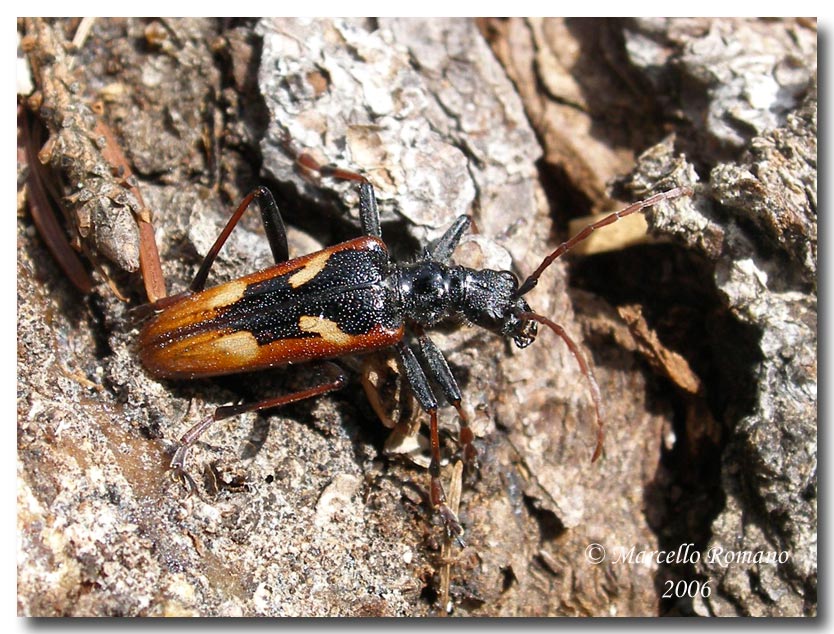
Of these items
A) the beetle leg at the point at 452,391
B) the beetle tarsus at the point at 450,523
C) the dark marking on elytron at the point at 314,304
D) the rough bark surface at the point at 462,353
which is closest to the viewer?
the rough bark surface at the point at 462,353

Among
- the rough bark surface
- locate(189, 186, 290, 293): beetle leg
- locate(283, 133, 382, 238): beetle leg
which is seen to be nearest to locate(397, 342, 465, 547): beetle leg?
the rough bark surface

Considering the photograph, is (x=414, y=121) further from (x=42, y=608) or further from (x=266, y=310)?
(x=42, y=608)

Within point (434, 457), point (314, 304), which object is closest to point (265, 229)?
point (314, 304)

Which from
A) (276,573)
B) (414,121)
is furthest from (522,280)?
(276,573)

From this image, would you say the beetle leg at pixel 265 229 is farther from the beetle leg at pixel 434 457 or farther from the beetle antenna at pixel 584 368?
the beetle antenna at pixel 584 368

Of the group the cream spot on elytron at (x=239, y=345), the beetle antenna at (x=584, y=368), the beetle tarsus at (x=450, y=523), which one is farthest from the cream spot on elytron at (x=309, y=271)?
the beetle tarsus at (x=450, y=523)

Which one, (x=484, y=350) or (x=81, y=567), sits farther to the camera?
(x=484, y=350)

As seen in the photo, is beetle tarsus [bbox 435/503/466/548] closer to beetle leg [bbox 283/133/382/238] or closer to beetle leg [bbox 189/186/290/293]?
beetle leg [bbox 283/133/382/238]
